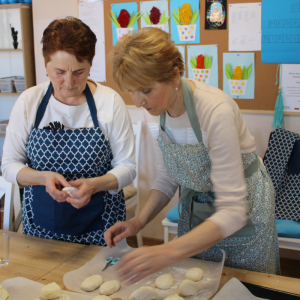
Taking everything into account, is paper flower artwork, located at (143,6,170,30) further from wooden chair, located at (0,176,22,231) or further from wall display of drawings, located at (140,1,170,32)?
wooden chair, located at (0,176,22,231)

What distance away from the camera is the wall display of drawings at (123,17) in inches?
114

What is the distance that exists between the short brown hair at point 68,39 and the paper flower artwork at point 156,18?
1610mm

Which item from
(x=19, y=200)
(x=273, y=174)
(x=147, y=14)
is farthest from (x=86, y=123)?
(x=147, y=14)

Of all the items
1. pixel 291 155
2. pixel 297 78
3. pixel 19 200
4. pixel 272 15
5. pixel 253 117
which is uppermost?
pixel 272 15

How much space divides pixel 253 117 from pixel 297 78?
42 cm

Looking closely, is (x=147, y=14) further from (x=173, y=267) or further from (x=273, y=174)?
(x=173, y=267)

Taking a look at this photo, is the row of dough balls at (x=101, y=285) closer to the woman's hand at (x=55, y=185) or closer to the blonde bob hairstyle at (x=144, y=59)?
the woman's hand at (x=55, y=185)

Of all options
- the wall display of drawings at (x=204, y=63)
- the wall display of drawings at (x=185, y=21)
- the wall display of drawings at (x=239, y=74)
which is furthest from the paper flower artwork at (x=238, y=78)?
the wall display of drawings at (x=185, y=21)

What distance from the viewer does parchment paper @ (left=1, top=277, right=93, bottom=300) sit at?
40.6 inches

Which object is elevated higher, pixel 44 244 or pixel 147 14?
pixel 147 14

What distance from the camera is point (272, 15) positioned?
8.17 ft

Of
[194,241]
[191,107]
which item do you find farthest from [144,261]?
[191,107]

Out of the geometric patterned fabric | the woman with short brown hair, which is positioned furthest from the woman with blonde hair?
the geometric patterned fabric

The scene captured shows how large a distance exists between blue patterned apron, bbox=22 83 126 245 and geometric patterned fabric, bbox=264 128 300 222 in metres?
1.37
